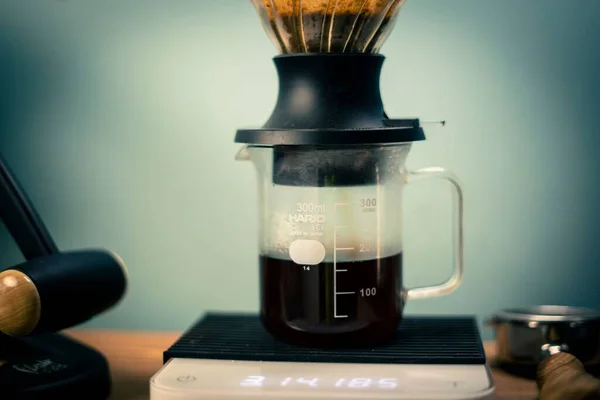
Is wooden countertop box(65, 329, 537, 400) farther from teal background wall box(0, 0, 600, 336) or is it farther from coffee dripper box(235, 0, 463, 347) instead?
coffee dripper box(235, 0, 463, 347)

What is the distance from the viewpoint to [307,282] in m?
0.84

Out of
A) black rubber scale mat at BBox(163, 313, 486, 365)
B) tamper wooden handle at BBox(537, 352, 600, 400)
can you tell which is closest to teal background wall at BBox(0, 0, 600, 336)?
black rubber scale mat at BBox(163, 313, 486, 365)

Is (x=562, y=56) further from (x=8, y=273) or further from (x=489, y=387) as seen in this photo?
(x=8, y=273)

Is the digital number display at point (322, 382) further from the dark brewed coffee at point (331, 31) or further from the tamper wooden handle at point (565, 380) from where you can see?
the dark brewed coffee at point (331, 31)

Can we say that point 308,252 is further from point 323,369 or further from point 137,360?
point 137,360

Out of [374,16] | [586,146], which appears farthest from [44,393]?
[586,146]

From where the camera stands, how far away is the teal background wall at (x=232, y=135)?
43.1 inches

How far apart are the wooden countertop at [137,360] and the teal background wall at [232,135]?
4 centimetres

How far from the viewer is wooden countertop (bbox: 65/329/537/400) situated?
89 cm

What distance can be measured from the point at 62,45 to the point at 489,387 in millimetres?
761

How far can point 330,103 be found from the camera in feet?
2.72

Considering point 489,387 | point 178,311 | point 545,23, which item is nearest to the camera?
point 489,387

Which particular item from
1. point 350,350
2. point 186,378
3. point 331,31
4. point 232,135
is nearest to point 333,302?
point 350,350

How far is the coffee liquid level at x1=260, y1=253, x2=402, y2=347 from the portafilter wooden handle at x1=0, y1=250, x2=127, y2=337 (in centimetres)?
18
